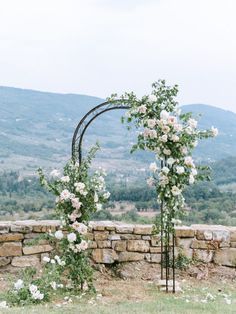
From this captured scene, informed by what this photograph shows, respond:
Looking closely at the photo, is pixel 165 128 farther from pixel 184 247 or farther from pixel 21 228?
pixel 21 228

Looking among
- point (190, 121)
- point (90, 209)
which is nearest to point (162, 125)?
point (190, 121)

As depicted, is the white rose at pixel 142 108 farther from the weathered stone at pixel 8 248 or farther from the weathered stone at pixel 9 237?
the weathered stone at pixel 8 248

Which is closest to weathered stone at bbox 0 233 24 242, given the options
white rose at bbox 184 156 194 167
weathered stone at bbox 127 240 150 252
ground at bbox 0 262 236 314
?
ground at bbox 0 262 236 314

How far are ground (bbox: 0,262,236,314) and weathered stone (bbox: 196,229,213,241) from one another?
434 millimetres

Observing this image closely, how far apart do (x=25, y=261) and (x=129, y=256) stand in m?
1.55

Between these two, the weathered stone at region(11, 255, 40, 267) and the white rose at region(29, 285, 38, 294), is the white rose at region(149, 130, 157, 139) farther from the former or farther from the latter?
the weathered stone at region(11, 255, 40, 267)

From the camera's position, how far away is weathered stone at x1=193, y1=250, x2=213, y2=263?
868 cm

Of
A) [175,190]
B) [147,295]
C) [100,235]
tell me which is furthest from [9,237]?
[175,190]

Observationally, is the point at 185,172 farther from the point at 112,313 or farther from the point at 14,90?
the point at 14,90

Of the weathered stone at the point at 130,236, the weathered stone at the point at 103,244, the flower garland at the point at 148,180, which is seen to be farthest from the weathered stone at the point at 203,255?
the flower garland at the point at 148,180

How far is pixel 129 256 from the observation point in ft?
27.9

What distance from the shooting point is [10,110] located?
9712 cm

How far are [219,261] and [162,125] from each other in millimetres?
2983

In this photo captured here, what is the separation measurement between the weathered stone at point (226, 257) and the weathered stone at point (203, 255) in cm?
9
